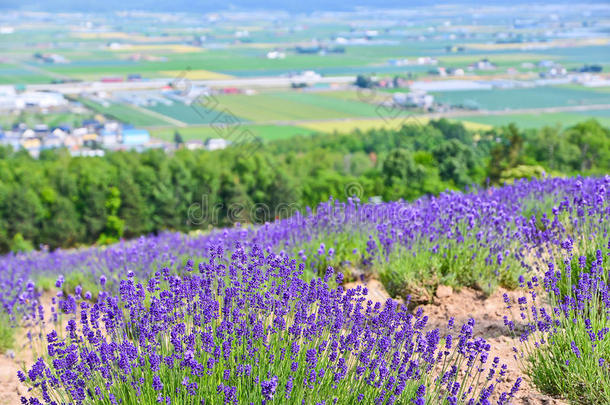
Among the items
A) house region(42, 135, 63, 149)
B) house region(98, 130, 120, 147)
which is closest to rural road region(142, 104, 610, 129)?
house region(98, 130, 120, 147)

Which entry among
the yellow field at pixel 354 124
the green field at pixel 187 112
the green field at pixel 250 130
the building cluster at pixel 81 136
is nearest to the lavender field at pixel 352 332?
the building cluster at pixel 81 136

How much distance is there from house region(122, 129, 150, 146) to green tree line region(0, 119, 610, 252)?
121 ft

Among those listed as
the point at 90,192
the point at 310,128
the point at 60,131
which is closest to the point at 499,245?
the point at 90,192

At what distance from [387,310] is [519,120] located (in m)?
81.6

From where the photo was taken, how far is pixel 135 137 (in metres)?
77.2

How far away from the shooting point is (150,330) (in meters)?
2.81

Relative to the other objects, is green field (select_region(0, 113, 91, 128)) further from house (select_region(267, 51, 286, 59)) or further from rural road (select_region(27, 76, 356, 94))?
house (select_region(267, 51, 286, 59))

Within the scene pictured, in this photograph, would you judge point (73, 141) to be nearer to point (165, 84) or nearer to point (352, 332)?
point (165, 84)

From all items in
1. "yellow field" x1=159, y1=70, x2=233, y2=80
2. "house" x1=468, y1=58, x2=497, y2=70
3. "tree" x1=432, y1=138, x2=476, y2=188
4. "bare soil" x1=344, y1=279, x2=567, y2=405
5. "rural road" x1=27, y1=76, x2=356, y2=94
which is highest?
"house" x1=468, y1=58, x2=497, y2=70

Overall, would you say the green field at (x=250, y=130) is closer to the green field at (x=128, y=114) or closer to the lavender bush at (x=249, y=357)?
the green field at (x=128, y=114)

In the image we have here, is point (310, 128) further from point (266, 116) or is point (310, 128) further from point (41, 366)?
point (41, 366)

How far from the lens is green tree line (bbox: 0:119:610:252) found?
30188 millimetres

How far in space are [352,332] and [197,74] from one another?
127389mm

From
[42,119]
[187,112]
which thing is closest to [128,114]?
[187,112]
